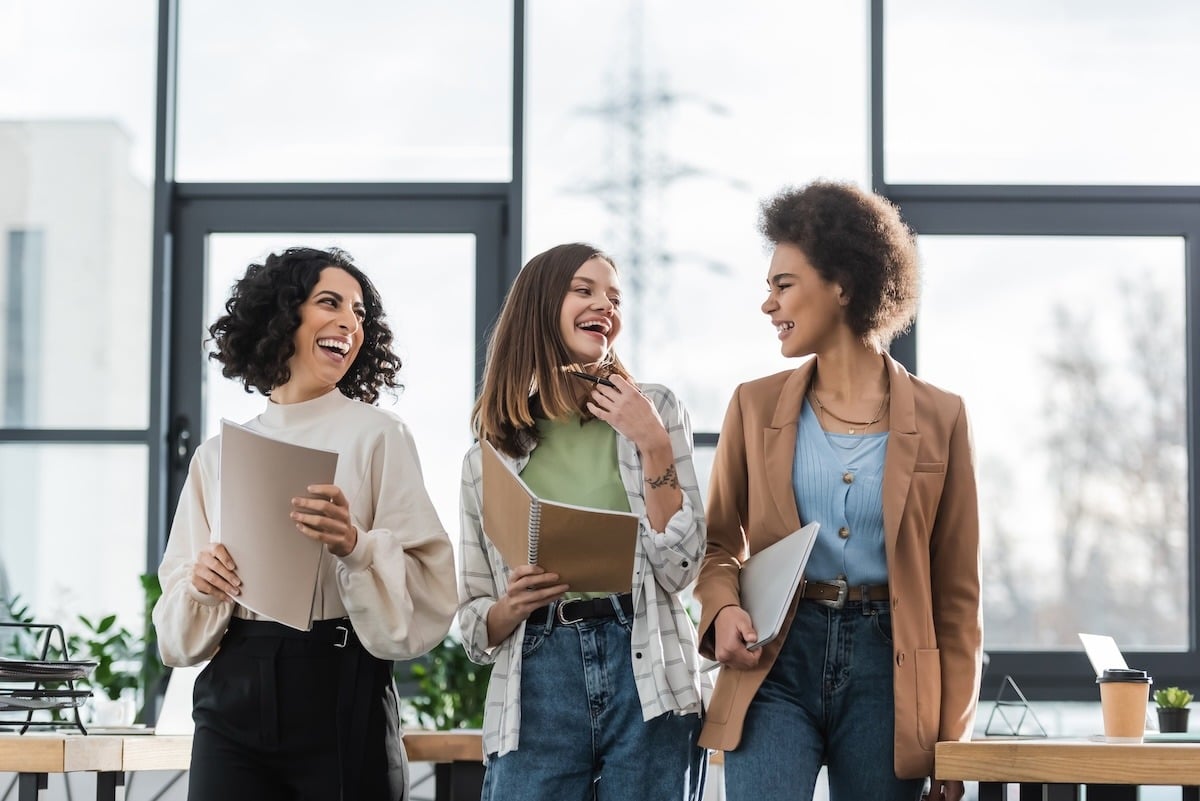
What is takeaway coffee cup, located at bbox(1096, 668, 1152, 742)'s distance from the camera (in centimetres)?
222

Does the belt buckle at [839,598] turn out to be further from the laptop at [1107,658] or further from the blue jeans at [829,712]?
the laptop at [1107,658]

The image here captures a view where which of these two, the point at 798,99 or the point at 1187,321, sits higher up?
A: the point at 798,99

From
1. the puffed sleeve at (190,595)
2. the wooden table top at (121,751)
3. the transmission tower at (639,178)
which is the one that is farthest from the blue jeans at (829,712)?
the transmission tower at (639,178)

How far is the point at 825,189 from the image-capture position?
2.32 metres

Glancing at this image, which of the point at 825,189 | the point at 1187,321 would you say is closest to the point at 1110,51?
the point at 1187,321

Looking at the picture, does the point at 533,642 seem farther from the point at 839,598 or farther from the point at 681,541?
the point at 839,598

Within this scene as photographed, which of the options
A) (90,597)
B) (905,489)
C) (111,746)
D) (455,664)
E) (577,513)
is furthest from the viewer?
(90,597)

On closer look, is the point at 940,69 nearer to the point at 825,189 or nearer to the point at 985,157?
the point at 985,157

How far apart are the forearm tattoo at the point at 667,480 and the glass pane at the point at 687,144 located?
1.94 meters

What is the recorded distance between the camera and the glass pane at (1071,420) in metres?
3.98

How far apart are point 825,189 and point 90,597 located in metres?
2.71

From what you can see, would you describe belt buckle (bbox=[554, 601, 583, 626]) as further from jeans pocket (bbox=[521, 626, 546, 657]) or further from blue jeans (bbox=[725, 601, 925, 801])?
blue jeans (bbox=[725, 601, 925, 801])

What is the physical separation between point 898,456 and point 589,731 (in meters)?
0.64

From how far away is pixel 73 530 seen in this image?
13.4 ft
